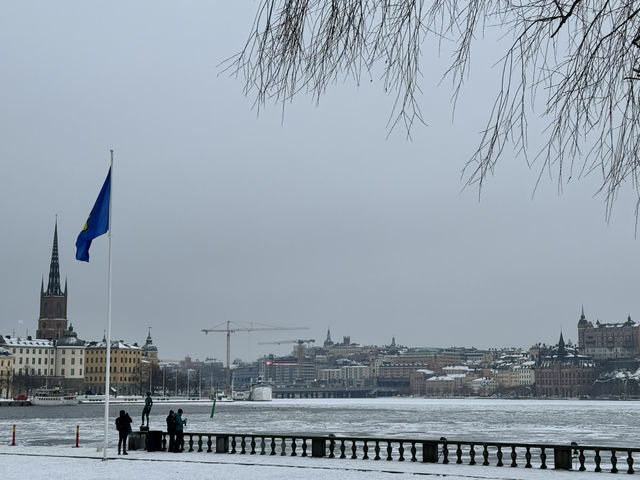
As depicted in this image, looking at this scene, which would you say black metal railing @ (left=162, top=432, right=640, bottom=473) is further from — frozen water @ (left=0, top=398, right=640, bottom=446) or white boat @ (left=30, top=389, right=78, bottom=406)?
white boat @ (left=30, top=389, right=78, bottom=406)

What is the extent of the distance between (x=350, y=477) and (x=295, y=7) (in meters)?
18.5

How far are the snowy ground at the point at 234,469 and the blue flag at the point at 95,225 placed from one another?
22.0ft

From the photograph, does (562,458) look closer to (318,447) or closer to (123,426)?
(318,447)

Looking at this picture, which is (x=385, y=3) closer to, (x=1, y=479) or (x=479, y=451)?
(x=1, y=479)

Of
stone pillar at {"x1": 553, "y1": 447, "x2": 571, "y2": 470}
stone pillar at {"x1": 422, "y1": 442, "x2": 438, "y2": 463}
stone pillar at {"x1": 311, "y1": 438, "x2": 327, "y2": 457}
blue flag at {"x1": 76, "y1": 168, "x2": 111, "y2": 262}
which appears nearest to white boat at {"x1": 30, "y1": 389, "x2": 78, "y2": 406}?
blue flag at {"x1": 76, "y1": 168, "x2": 111, "y2": 262}

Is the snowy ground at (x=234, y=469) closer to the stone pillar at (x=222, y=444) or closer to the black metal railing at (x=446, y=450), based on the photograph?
the black metal railing at (x=446, y=450)

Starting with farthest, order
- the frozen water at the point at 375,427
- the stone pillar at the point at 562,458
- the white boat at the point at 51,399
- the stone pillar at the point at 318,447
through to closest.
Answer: the white boat at the point at 51,399
the frozen water at the point at 375,427
the stone pillar at the point at 318,447
the stone pillar at the point at 562,458

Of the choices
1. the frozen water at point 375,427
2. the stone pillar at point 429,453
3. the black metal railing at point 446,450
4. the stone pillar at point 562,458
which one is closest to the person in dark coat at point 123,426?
the black metal railing at point 446,450

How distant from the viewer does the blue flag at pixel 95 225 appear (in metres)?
28.9

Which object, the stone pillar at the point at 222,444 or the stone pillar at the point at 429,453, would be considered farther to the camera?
the stone pillar at the point at 222,444

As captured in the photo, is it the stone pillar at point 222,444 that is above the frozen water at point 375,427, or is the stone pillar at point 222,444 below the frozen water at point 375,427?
above

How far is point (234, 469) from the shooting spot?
24.6m

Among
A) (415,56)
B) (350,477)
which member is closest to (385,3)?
(415,56)

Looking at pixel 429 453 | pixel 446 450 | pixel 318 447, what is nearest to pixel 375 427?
pixel 318 447
